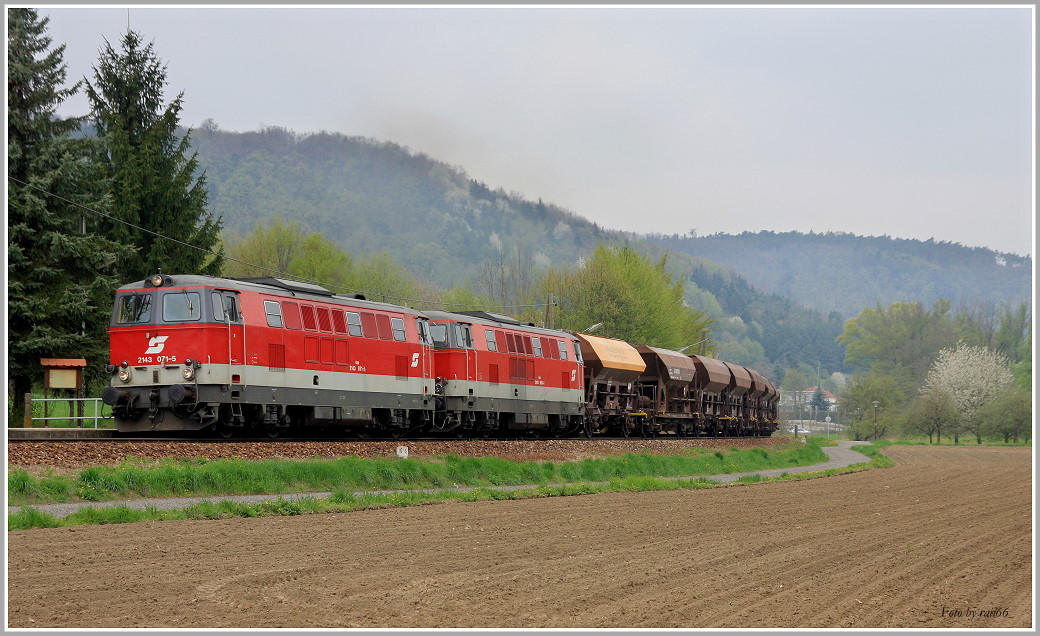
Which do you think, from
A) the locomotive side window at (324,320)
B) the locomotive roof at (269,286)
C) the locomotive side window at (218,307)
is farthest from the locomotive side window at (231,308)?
the locomotive side window at (324,320)

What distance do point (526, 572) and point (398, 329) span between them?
68.5 ft

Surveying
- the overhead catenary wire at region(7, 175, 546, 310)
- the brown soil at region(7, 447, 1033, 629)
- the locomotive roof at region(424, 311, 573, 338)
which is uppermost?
the overhead catenary wire at region(7, 175, 546, 310)

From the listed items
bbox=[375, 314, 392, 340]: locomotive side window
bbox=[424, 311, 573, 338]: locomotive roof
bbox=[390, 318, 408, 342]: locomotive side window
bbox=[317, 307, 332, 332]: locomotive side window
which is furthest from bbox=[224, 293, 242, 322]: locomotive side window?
bbox=[424, 311, 573, 338]: locomotive roof

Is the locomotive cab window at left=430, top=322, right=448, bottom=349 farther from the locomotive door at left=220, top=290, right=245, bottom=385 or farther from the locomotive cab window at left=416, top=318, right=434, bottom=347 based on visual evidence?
the locomotive door at left=220, top=290, right=245, bottom=385

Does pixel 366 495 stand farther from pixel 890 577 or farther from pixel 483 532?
pixel 890 577

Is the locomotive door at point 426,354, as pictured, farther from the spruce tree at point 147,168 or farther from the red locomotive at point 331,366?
the spruce tree at point 147,168

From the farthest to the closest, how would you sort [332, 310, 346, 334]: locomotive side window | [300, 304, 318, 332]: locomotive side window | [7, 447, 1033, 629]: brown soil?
[332, 310, 346, 334]: locomotive side window → [300, 304, 318, 332]: locomotive side window → [7, 447, 1033, 629]: brown soil

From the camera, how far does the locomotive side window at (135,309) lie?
28312 millimetres

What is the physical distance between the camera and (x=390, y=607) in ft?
40.4

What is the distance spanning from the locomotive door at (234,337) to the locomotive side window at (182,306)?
26.0 inches

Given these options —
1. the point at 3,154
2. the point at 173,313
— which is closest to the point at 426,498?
the point at 173,313

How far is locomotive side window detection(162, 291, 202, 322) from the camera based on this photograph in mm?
27906

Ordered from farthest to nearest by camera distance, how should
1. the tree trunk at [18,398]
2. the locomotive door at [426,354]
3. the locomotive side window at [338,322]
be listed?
the tree trunk at [18,398] → the locomotive door at [426,354] → the locomotive side window at [338,322]

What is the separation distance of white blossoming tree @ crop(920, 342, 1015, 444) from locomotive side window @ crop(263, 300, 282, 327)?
100670 mm
